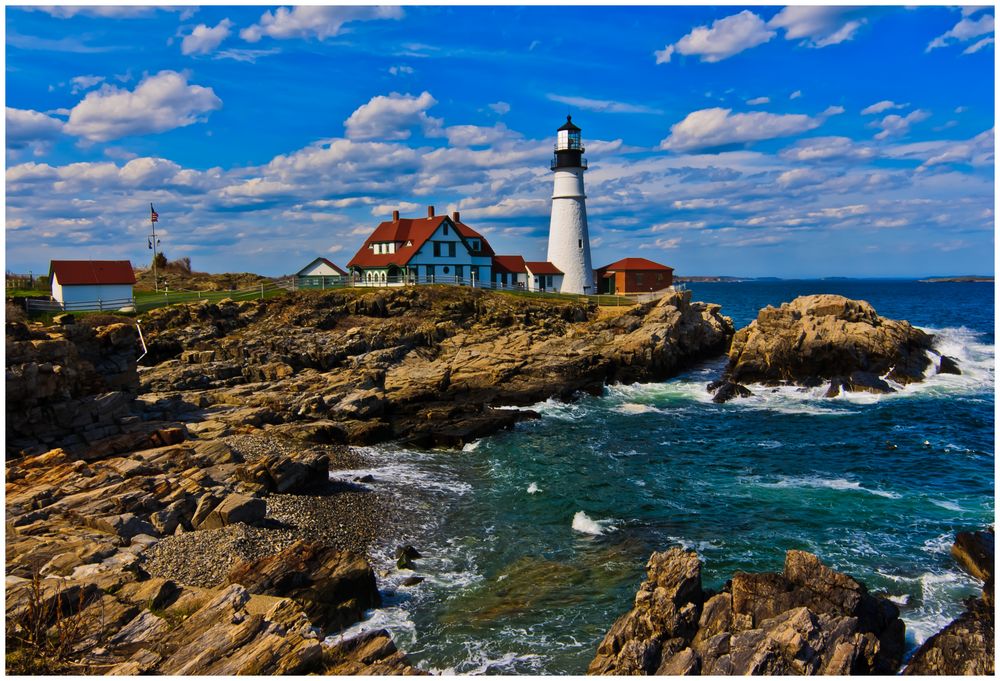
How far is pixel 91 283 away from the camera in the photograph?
42688 mm

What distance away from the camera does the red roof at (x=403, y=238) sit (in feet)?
189

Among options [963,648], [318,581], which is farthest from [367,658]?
[963,648]

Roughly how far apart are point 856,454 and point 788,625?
18.0 metres

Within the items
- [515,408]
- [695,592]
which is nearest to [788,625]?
[695,592]

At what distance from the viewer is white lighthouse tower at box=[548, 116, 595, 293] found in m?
61.1

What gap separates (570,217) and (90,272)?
38674 mm

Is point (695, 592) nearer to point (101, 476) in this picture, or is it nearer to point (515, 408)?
point (101, 476)

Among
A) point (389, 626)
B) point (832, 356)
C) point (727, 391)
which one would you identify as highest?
point (832, 356)

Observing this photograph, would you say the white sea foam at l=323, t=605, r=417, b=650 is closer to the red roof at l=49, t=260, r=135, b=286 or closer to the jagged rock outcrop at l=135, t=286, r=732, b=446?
the jagged rock outcrop at l=135, t=286, r=732, b=446

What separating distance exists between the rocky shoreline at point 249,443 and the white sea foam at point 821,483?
426 inches

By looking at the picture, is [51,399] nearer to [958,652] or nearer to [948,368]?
[958,652]

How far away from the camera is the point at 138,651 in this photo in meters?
11.2

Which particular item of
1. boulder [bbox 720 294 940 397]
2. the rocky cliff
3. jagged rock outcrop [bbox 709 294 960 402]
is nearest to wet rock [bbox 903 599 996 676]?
the rocky cliff

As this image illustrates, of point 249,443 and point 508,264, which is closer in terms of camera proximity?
point 249,443
